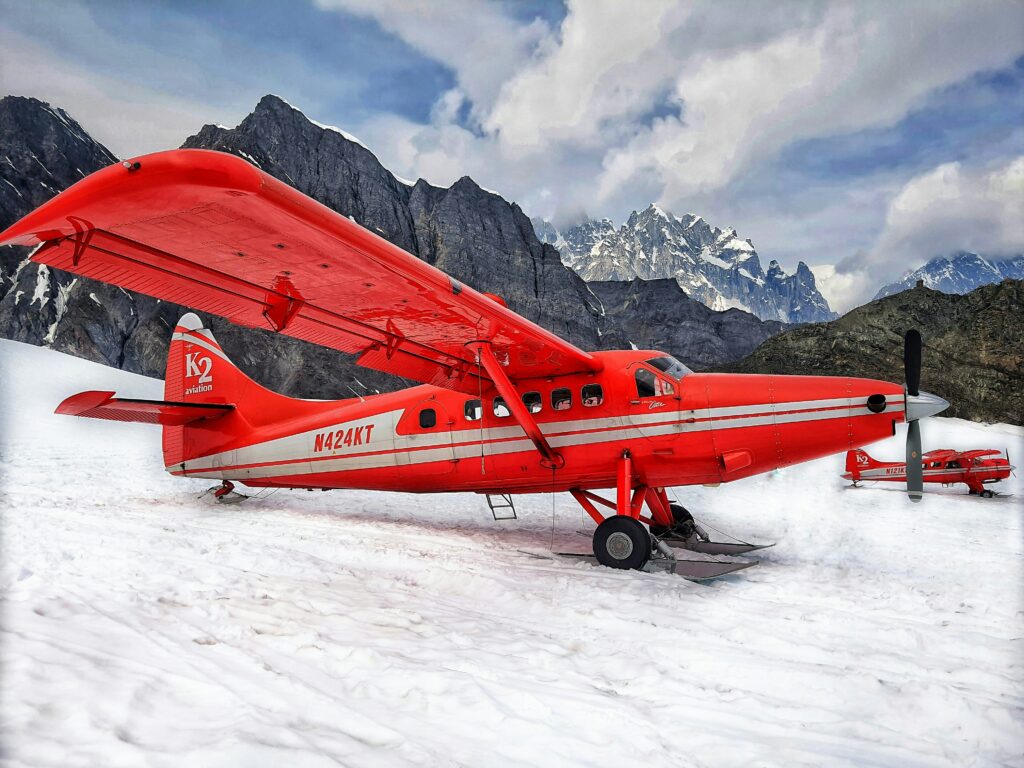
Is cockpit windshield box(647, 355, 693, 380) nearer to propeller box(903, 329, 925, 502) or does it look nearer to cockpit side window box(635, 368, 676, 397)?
cockpit side window box(635, 368, 676, 397)

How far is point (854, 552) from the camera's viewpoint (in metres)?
7.39

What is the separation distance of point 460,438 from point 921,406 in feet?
20.6

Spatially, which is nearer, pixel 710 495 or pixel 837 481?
pixel 710 495

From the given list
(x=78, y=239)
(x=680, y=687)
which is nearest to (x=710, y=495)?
(x=680, y=687)

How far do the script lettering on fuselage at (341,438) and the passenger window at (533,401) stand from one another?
287 centimetres

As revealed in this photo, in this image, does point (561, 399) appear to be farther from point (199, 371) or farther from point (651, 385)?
point (199, 371)

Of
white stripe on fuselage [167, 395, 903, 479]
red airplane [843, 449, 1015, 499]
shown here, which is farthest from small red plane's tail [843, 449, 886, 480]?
white stripe on fuselage [167, 395, 903, 479]

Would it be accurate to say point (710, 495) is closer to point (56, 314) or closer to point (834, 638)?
point (834, 638)

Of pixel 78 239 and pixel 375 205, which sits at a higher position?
pixel 375 205

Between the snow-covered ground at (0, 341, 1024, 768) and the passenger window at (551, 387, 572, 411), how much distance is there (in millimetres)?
2220

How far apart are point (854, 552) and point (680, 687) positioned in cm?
613

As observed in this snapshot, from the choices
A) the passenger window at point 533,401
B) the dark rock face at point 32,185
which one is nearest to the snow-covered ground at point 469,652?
the passenger window at point 533,401

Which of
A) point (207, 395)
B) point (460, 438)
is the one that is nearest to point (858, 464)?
point (460, 438)

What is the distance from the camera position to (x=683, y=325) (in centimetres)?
10331
